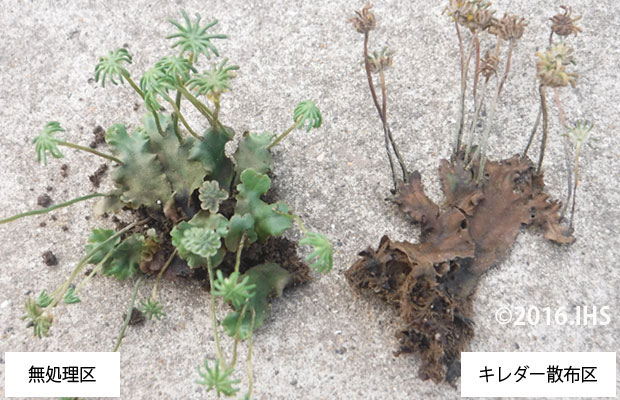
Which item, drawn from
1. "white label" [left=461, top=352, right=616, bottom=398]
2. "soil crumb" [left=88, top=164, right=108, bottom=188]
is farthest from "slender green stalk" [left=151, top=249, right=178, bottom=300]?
"white label" [left=461, top=352, right=616, bottom=398]

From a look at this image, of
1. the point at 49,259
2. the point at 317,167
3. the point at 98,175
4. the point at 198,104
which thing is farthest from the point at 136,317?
the point at 317,167

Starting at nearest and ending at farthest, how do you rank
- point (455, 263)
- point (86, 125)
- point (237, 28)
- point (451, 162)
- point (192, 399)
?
point (192, 399), point (455, 263), point (451, 162), point (86, 125), point (237, 28)

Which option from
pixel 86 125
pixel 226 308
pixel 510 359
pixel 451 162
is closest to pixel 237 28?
pixel 86 125

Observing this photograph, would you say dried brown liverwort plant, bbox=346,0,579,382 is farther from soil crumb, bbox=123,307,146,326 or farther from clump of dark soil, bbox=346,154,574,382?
soil crumb, bbox=123,307,146,326

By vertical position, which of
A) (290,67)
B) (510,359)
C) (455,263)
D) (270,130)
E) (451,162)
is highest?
(290,67)

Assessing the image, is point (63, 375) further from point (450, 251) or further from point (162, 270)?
point (450, 251)

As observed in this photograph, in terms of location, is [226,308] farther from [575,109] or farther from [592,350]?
[575,109]

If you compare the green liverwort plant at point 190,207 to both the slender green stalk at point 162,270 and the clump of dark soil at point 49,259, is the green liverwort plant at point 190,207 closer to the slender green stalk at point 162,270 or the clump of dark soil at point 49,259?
the slender green stalk at point 162,270
